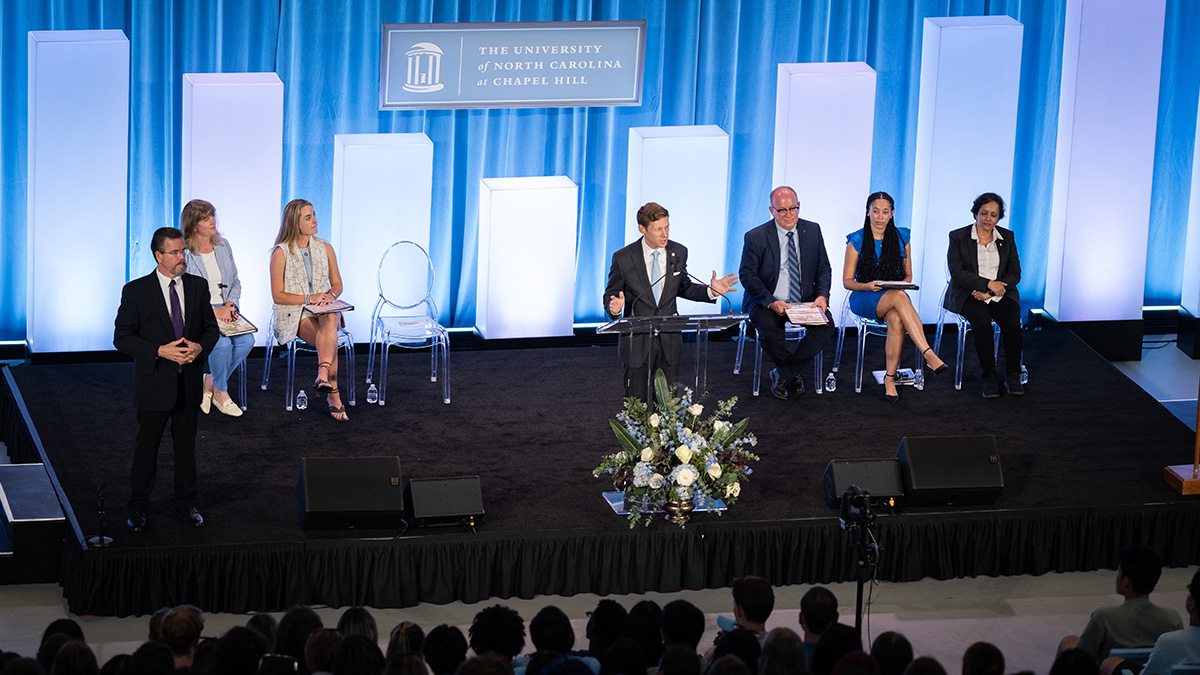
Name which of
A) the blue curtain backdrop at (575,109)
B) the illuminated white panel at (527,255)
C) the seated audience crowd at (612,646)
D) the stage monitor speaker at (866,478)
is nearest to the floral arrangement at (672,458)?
the stage monitor speaker at (866,478)

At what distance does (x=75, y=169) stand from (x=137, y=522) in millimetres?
3051

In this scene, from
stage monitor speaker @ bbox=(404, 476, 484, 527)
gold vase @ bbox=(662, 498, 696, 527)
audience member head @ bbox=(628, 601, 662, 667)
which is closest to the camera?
audience member head @ bbox=(628, 601, 662, 667)

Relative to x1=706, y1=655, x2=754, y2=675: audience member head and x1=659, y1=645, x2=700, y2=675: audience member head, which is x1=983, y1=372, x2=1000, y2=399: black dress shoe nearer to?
x1=659, y1=645, x2=700, y2=675: audience member head

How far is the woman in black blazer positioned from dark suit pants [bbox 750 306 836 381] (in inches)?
32.7

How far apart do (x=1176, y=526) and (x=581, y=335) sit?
4.14 meters

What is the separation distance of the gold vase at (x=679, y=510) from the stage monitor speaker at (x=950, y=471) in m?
1.02

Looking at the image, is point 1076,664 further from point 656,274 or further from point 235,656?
point 656,274

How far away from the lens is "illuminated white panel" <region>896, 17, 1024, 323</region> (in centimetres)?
1059

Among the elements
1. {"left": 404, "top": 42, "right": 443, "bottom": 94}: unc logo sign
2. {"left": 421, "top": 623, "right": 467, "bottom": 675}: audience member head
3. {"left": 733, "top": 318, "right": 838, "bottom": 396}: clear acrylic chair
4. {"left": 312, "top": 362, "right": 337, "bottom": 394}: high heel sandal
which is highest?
{"left": 404, "top": 42, "right": 443, "bottom": 94}: unc logo sign

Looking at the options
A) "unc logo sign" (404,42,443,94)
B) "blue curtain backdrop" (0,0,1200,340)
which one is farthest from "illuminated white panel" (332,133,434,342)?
"blue curtain backdrop" (0,0,1200,340)

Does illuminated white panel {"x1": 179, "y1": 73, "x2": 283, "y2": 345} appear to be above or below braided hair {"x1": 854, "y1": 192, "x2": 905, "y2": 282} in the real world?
above

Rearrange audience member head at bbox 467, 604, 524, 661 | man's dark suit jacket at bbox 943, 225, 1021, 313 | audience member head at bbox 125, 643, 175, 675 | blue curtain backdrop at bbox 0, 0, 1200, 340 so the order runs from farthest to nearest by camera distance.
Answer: blue curtain backdrop at bbox 0, 0, 1200, 340
man's dark suit jacket at bbox 943, 225, 1021, 313
audience member head at bbox 467, 604, 524, 661
audience member head at bbox 125, 643, 175, 675

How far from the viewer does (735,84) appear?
11023 millimetres

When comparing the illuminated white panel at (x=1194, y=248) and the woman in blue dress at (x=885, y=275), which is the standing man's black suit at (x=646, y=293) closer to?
the woman in blue dress at (x=885, y=275)
